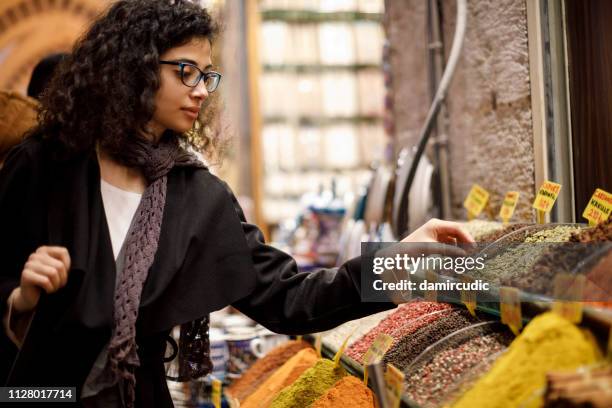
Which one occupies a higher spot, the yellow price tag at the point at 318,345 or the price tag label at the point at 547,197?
the price tag label at the point at 547,197

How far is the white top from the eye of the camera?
149cm

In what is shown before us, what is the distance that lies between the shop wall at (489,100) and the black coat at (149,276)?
93 cm

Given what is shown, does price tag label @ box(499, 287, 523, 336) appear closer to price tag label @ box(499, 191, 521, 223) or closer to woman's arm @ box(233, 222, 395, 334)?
woman's arm @ box(233, 222, 395, 334)

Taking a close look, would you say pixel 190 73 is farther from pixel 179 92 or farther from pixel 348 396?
pixel 348 396

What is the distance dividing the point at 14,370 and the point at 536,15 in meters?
1.65

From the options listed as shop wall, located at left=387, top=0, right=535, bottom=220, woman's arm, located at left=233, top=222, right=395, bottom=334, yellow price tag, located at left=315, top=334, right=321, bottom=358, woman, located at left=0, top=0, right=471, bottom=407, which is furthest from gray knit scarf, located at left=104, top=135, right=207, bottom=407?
shop wall, located at left=387, top=0, right=535, bottom=220

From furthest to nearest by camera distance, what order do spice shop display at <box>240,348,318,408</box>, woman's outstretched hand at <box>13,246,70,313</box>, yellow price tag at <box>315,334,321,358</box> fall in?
yellow price tag at <box>315,334,321,358</box> → spice shop display at <box>240,348,318,408</box> → woman's outstretched hand at <box>13,246,70,313</box>

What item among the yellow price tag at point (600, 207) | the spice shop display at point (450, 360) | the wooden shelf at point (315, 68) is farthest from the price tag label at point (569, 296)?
the wooden shelf at point (315, 68)

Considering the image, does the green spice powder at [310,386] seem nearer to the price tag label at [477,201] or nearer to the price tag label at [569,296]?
the price tag label at [569,296]

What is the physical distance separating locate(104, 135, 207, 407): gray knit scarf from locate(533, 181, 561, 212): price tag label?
867 mm

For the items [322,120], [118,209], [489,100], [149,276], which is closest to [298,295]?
[149,276]

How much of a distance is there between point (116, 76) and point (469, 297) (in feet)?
3.06

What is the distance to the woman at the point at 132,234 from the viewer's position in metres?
1.40

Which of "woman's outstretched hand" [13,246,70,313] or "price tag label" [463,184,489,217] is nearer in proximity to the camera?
"woman's outstretched hand" [13,246,70,313]
